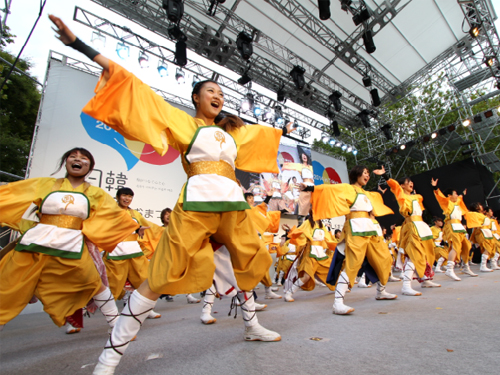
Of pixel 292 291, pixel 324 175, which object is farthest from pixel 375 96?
pixel 292 291

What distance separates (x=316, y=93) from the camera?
10.4 meters

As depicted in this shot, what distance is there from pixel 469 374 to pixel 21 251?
2651mm

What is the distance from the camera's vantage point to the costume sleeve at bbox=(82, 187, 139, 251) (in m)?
2.35

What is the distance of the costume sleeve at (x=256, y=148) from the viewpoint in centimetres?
200

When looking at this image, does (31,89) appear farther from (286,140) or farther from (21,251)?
(21,251)

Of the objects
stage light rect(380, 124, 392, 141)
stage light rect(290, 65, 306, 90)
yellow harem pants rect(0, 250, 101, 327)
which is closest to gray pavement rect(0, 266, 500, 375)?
yellow harem pants rect(0, 250, 101, 327)

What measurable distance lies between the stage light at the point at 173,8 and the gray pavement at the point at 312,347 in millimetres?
5737

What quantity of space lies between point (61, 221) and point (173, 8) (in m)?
5.27

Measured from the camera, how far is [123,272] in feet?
10.6

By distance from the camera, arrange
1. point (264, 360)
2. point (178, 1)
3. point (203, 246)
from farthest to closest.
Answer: point (178, 1), point (203, 246), point (264, 360)

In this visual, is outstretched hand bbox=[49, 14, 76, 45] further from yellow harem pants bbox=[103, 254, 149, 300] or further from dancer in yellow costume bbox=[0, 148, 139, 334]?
yellow harem pants bbox=[103, 254, 149, 300]

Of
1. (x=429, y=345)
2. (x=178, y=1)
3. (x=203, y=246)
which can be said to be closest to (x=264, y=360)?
(x=203, y=246)

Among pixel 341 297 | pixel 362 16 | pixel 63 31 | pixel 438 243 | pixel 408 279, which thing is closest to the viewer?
pixel 63 31

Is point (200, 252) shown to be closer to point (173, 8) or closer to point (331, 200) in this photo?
point (331, 200)
